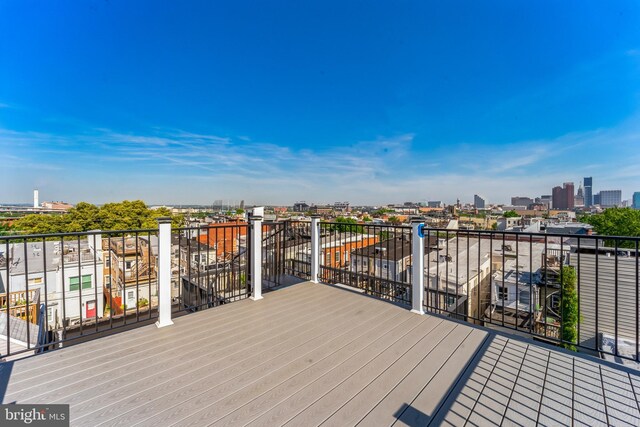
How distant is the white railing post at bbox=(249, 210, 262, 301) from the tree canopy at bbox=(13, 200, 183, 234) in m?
25.5

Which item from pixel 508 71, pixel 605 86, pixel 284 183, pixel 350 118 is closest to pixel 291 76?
pixel 350 118

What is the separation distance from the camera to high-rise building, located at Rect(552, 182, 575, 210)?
46.6m

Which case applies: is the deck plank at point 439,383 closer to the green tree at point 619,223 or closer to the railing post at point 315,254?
the railing post at point 315,254

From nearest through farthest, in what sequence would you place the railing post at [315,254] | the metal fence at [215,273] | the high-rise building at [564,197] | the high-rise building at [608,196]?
the metal fence at [215,273], the railing post at [315,254], the high-rise building at [608,196], the high-rise building at [564,197]

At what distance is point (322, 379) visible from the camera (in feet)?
5.72

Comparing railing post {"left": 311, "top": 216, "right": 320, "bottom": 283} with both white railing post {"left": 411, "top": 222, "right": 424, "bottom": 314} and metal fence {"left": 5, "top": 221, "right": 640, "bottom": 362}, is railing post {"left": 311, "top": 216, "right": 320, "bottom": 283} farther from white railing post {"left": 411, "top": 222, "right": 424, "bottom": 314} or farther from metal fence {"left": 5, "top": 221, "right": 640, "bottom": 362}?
white railing post {"left": 411, "top": 222, "right": 424, "bottom": 314}

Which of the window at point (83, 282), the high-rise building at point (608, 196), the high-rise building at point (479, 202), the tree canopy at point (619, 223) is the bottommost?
the window at point (83, 282)

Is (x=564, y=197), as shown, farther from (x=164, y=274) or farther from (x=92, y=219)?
(x=92, y=219)

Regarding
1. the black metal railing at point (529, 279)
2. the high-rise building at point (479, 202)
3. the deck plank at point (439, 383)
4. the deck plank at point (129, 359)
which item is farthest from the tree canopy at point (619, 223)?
the deck plank at point (129, 359)

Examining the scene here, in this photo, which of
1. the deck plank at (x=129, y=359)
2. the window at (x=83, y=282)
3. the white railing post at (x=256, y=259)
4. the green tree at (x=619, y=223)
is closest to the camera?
the deck plank at (x=129, y=359)

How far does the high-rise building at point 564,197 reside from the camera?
46625mm

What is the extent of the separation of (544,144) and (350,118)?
15052mm

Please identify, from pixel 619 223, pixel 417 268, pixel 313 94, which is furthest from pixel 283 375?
pixel 619 223

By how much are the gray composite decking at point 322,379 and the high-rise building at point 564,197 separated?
6187 cm
